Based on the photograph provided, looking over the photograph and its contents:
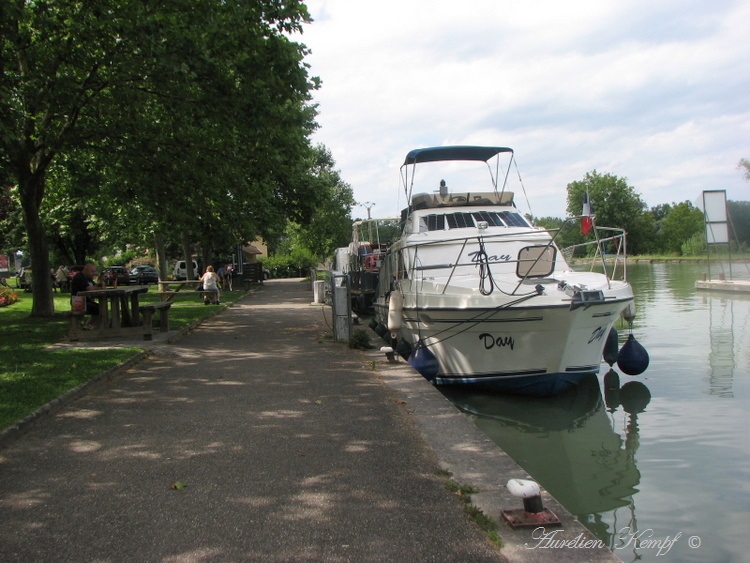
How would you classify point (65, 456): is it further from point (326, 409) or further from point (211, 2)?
point (211, 2)

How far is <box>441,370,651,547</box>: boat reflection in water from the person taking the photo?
611 centimetres

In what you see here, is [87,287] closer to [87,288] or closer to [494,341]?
[87,288]

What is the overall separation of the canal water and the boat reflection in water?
1cm

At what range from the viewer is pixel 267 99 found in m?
13.0

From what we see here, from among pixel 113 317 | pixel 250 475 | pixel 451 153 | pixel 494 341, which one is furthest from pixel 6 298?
pixel 250 475

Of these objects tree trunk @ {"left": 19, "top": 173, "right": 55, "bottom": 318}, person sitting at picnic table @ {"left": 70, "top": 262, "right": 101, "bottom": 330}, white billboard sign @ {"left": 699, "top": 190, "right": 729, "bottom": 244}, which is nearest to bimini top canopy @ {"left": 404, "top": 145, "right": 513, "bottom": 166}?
person sitting at picnic table @ {"left": 70, "top": 262, "right": 101, "bottom": 330}

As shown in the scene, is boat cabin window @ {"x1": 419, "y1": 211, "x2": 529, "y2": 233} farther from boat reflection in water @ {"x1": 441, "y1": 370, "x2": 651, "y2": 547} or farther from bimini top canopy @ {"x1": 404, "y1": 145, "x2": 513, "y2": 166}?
boat reflection in water @ {"x1": 441, "y1": 370, "x2": 651, "y2": 547}

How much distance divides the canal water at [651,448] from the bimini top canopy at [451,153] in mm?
5007

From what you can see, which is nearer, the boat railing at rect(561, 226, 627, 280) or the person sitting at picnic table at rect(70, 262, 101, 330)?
the boat railing at rect(561, 226, 627, 280)

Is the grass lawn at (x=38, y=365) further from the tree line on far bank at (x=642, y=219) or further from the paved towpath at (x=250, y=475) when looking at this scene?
the tree line on far bank at (x=642, y=219)

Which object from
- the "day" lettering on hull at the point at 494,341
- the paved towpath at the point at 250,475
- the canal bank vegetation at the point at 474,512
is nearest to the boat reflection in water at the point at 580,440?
the "day" lettering on hull at the point at 494,341

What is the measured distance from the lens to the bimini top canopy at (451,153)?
1411cm

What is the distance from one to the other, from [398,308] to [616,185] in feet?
256

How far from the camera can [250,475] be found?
512 centimetres
